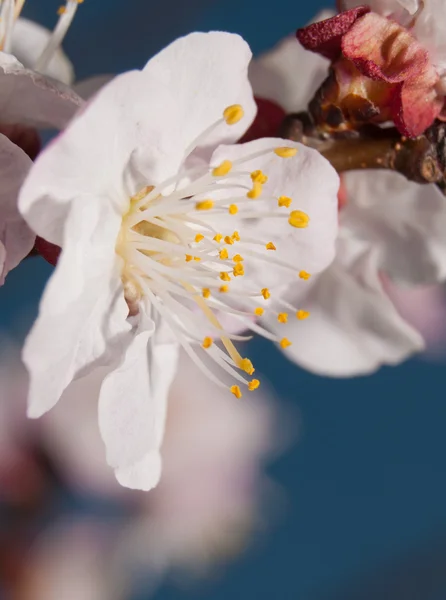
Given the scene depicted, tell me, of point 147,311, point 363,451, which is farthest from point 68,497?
point 147,311

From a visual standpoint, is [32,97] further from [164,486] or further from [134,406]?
[164,486]

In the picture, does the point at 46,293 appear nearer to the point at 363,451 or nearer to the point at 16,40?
the point at 16,40

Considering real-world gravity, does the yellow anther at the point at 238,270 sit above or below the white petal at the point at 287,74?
below

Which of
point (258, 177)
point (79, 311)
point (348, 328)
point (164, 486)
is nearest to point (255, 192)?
point (258, 177)

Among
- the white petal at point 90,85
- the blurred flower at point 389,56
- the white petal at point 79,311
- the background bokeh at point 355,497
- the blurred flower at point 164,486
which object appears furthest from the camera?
the background bokeh at point 355,497

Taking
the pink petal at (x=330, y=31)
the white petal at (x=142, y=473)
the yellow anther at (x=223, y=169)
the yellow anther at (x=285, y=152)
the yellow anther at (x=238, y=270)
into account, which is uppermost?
the pink petal at (x=330, y=31)

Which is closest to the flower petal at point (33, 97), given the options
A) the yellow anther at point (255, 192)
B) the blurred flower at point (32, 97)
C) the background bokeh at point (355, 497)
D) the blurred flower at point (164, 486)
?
the blurred flower at point (32, 97)

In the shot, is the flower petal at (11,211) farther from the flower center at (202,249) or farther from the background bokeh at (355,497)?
the background bokeh at (355,497)
